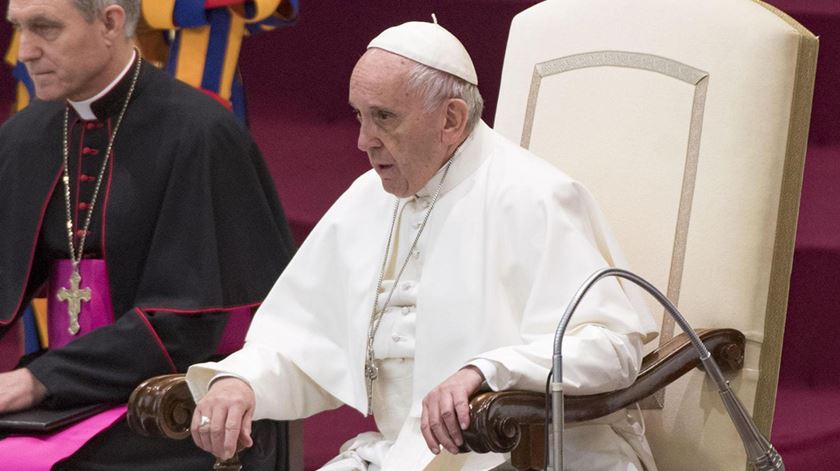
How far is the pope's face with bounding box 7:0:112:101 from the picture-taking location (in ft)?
11.4

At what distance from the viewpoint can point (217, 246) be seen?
3.55 m

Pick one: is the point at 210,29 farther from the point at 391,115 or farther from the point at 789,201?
the point at 789,201

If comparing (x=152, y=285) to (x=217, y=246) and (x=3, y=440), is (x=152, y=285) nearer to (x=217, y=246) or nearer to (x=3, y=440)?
(x=217, y=246)

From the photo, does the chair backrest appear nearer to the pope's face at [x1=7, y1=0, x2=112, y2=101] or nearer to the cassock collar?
the cassock collar

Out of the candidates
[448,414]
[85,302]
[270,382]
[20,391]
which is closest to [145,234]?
[85,302]

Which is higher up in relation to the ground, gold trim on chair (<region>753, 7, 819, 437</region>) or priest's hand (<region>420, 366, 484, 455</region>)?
gold trim on chair (<region>753, 7, 819, 437</region>)

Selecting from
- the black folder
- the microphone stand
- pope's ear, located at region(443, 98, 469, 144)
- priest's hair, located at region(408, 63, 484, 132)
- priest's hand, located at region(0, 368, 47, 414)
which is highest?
priest's hair, located at region(408, 63, 484, 132)

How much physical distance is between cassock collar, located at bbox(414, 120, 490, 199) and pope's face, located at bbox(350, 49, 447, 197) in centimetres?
9

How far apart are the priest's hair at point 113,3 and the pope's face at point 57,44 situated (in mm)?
13

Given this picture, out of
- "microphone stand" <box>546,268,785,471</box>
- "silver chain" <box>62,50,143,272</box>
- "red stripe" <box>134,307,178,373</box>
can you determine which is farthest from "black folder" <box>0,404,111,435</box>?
"microphone stand" <box>546,268,785,471</box>

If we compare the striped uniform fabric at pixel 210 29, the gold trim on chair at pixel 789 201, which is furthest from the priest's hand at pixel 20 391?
the gold trim on chair at pixel 789 201

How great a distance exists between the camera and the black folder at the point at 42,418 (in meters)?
3.18

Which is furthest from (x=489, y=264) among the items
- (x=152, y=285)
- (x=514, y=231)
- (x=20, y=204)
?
(x=20, y=204)

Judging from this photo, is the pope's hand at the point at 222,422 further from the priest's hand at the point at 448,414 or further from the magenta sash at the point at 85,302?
the magenta sash at the point at 85,302
